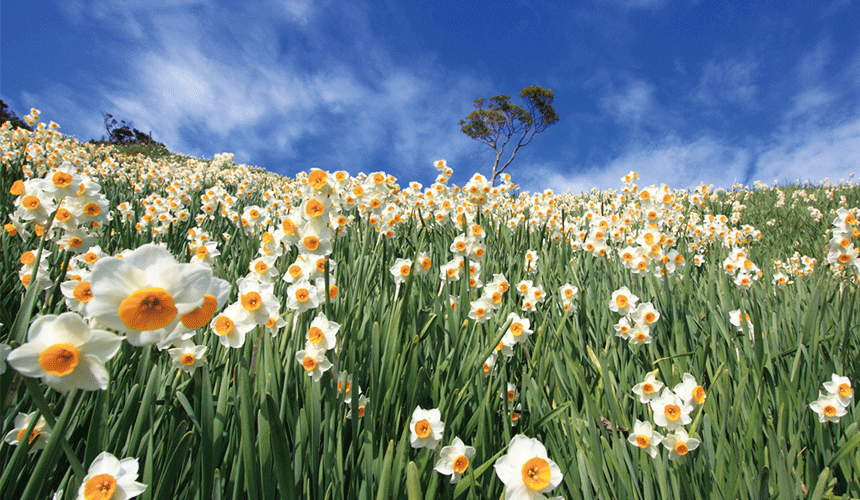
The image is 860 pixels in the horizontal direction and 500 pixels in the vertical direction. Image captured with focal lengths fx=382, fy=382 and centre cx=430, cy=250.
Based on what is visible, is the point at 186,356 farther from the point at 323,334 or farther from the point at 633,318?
the point at 633,318

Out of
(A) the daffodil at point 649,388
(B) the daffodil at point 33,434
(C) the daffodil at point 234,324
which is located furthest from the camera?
(A) the daffodil at point 649,388

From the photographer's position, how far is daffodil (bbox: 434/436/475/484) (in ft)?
3.86

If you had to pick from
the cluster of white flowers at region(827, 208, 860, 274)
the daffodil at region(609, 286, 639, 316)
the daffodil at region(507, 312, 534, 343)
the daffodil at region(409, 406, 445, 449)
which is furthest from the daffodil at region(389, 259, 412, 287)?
the cluster of white flowers at region(827, 208, 860, 274)

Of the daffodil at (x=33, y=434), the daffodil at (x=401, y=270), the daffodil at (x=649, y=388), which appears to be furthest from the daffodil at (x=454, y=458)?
the daffodil at (x=33, y=434)

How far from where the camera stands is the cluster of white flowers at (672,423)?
1307 millimetres

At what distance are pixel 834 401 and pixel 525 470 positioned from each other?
152cm

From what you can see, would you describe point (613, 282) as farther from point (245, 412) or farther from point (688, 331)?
point (245, 412)

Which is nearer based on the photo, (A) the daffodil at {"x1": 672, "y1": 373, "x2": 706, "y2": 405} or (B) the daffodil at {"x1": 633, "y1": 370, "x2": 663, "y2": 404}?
(A) the daffodil at {"x1": 672, "y1": 373, "x2": 706, "y2": 405}

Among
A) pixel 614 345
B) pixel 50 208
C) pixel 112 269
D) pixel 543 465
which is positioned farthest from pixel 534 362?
pixel 50 208

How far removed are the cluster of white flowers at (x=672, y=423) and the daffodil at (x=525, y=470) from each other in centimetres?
48

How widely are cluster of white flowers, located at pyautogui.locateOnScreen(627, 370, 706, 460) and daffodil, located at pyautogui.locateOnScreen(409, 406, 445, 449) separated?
2.28 feet

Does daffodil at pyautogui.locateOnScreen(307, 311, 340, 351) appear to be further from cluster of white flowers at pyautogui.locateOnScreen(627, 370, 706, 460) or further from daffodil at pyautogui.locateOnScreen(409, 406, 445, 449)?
cluster of white flowers at pyautogui.locateOnScreen(627, 370, 706, 460)

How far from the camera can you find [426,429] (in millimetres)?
1196

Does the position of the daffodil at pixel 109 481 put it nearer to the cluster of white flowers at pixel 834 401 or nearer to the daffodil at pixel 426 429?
the daffodil at pixel 426 429
